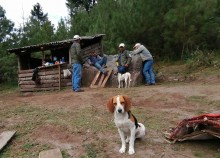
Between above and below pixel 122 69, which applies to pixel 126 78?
below

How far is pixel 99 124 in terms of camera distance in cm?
633

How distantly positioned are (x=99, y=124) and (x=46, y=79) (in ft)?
30.4

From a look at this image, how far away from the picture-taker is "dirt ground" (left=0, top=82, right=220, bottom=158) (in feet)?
16.3

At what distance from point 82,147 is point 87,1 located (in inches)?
1200

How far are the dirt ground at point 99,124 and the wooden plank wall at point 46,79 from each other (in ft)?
15.7

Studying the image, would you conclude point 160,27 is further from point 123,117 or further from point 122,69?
point 123,117

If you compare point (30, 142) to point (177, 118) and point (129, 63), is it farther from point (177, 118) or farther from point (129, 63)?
point (129, 63)

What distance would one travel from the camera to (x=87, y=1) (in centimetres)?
3384

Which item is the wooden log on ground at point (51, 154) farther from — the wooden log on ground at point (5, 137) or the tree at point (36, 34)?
the tree at point (36, 34)

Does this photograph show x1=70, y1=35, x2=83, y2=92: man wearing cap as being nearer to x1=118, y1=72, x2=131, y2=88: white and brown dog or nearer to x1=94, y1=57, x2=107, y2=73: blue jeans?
x1=118, y1=72, x2=131, y2=88: white and brown dog

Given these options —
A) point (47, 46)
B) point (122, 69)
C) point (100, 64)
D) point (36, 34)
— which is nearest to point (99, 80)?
point (100, 64)

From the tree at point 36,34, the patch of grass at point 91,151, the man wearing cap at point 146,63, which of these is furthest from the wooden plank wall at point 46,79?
the patch of grass at point 91,151

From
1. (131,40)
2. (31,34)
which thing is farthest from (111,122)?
(31,34)

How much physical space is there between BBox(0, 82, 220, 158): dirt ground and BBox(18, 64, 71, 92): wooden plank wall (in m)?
4.77
